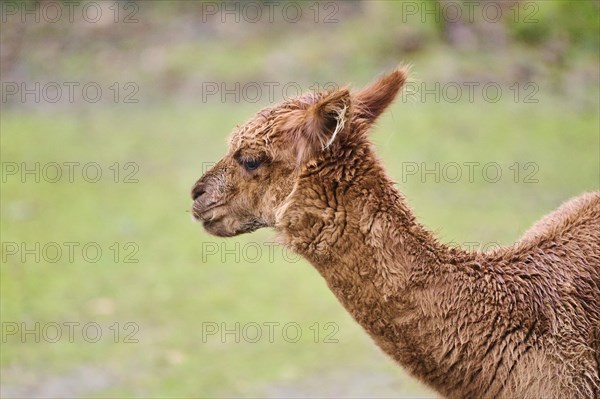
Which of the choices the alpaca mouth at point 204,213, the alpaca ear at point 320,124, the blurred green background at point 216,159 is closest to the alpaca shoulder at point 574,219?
the blurred green background at point 216,159

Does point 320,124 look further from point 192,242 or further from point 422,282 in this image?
point 192,242

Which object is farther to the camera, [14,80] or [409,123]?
[14,80]

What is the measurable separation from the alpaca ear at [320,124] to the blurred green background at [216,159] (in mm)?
615

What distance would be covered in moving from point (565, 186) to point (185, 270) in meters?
4.20

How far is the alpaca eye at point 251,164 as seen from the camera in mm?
4375

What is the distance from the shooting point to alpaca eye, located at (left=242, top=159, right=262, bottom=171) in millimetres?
4375

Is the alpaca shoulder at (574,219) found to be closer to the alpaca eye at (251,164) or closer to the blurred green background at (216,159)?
the blurred green background at (216,159)

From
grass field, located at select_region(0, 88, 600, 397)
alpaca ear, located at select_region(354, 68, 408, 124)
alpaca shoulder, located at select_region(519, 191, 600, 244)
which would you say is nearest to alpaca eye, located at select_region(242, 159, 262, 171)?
alpaca ear, located at select_region(354, 68, 408, 124)

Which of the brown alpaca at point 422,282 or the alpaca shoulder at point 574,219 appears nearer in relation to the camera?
the brown alpaca at point 422,282

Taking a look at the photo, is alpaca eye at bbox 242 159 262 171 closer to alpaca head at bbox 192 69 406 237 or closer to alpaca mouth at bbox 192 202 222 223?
alpaca head at bbox 192 69 406 237

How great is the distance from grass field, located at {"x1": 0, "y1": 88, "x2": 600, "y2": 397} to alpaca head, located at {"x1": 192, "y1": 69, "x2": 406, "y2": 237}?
1.86 ft

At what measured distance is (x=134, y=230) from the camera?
10.3 metres

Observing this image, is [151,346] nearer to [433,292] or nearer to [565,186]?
[433,292]

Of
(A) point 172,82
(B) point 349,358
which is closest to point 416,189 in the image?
(B) point 349,358
